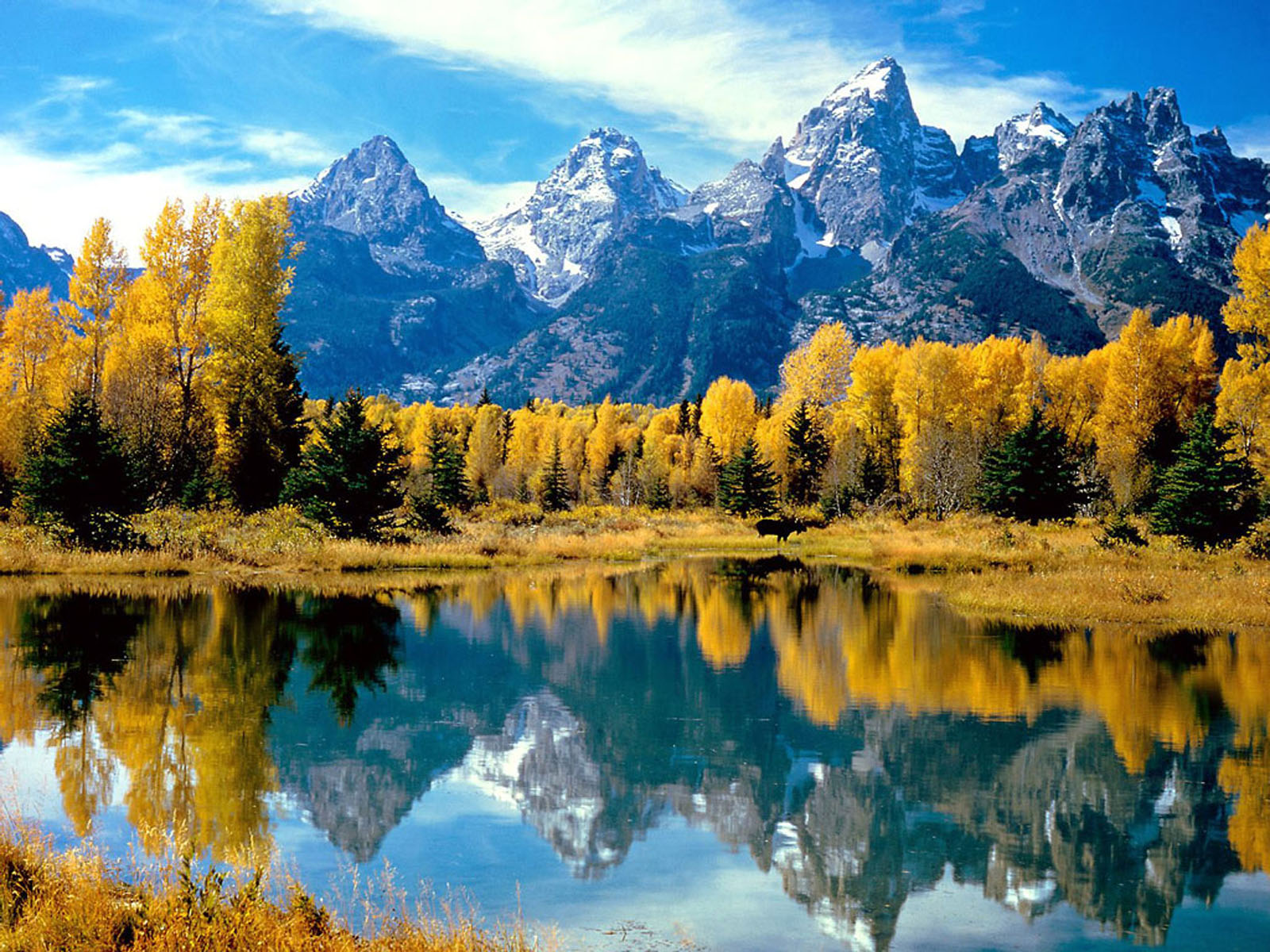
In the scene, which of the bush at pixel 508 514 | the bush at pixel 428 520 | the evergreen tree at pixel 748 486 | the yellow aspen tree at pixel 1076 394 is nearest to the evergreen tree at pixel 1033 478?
the evergreen tree at pixel 748 486

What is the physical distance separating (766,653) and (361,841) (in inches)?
561

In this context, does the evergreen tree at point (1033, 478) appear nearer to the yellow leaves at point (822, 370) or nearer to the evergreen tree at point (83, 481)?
the yellow leaves at point (822, 370)

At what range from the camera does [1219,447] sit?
1555 inches

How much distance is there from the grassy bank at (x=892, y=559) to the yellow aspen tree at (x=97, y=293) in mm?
10537

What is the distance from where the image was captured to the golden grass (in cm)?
713

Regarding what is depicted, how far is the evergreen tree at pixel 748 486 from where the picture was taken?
68812 mm

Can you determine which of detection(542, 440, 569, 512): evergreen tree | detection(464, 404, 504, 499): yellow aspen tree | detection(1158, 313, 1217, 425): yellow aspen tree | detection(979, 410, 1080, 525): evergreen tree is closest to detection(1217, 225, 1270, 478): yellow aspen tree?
detection(979, 410, 1080, 525): evergreen tree

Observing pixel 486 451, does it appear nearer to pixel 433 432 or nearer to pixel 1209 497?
pixel 433 432

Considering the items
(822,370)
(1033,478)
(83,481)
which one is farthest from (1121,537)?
(822,370)

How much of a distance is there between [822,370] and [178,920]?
76517mm

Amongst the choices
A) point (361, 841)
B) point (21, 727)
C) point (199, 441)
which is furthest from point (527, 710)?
point (199, 441)

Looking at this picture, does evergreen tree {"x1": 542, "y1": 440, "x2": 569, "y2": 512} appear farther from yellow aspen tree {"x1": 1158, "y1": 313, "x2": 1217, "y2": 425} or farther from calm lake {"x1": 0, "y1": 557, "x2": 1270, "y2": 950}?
calm lake {"x1": 0, "y1": 557, "x2": 1270, "y2": 950}

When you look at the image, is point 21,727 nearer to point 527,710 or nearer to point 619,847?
point 527,710

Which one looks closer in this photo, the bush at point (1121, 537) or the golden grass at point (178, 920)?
the golden grass at point (178, 920)
